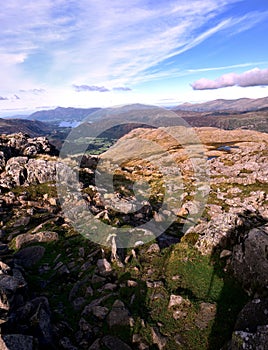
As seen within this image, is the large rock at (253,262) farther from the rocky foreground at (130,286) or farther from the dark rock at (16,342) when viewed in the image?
the dark rock at (16,342)

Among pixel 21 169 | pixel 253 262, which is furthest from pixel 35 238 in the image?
pixel 253 262

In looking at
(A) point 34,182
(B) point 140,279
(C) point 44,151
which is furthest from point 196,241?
(C) point 44,151

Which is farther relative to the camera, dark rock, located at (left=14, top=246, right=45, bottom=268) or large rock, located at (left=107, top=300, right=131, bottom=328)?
dark rock, located at (left=14, top=246, right=45, bottom=268)

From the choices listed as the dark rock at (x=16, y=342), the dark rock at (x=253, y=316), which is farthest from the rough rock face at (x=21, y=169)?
the dark rock at (x=253, y=316)

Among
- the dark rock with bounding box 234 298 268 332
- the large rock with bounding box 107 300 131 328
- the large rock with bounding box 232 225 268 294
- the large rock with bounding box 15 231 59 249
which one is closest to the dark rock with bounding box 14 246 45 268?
the large rock with bounding box 15 231 59 249

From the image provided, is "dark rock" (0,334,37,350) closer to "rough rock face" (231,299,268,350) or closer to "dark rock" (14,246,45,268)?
"rough rock face" (231,299,268,350)

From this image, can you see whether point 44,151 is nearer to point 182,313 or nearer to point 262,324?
point 182,313

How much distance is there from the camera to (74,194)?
121 feet

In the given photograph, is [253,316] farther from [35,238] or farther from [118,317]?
→ [35,238]

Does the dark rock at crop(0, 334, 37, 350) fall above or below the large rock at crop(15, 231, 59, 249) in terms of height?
above

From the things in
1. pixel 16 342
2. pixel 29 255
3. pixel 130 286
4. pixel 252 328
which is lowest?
pixel 130 286

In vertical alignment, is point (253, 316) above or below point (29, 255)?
above

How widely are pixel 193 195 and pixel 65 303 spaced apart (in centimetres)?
3330

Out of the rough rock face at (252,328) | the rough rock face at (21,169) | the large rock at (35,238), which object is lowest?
the large rock at (35,238)
